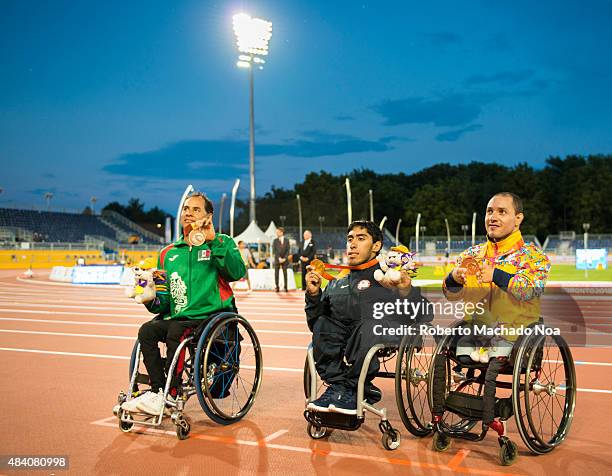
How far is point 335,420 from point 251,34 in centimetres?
2714

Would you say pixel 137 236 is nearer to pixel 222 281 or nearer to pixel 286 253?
pixel 286 253

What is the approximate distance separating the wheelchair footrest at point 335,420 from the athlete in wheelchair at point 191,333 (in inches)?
27.6

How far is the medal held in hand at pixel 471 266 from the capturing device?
3.98m

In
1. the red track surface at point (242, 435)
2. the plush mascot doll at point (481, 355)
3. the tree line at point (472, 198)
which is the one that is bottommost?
the red track surface at point (242, 435)

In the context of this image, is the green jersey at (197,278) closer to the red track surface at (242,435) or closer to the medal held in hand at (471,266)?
the red track surface at (242,435)

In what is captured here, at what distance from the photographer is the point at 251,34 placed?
2919 centimetres

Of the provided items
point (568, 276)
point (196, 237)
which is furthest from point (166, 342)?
point (568, 276)

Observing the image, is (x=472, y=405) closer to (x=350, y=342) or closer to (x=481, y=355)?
(x=481, y=355)

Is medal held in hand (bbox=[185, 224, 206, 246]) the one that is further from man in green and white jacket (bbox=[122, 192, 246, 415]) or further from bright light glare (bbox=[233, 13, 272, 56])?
bright light glare (bbox=[233, 13, 272, 56])

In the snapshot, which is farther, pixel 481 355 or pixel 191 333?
pixel 191 333

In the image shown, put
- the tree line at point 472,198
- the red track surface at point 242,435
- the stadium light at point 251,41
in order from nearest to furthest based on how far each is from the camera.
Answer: the red track surface at point 242,435 < the stadium light at point 251,41 < the tree line at point 472,198

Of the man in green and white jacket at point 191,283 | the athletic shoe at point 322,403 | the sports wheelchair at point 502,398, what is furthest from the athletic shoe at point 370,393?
the man in green and white jacket at point 191,283

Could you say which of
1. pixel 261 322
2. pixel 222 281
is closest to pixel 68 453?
pixel 222 281

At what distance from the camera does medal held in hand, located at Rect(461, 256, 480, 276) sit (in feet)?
13.1
